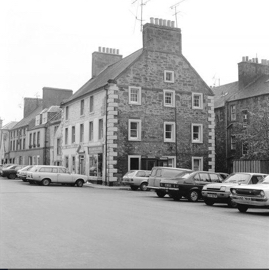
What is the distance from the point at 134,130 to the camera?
3525 cm

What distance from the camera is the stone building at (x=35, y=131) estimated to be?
58.5 metres

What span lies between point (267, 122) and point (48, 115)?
3430cm

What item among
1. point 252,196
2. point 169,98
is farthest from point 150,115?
point 252,196

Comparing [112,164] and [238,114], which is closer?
[112,164]

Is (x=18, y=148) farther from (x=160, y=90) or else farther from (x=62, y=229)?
(x=62, y=229)

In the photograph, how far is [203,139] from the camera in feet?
125

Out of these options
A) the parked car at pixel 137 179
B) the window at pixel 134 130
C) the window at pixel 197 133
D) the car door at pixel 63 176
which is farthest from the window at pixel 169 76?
the car door at pixel 63 176

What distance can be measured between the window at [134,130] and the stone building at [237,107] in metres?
12.2

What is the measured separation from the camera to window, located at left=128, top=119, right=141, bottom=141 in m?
34.8

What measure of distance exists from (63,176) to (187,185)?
546 inches

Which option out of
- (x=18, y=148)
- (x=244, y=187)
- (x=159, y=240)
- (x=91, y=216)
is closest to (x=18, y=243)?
(x=159, y=240)

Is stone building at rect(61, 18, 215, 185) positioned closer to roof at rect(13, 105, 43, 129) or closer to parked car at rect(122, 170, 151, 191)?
parked car at rect(122, 170, 151, 191)

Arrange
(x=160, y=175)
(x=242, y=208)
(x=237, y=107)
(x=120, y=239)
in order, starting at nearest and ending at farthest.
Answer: (x=120, y=239) → (x=242, y=208) → (x=160, y=175) → (x=237, y=107)

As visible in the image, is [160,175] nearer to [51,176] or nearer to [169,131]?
[51,176]
